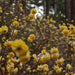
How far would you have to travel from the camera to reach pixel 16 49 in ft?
1.39

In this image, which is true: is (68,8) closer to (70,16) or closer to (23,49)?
(70,16)

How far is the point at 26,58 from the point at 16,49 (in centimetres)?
6

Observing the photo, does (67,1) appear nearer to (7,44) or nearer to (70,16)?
(70,16)

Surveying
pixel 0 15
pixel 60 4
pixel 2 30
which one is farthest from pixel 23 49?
pixel 60 4

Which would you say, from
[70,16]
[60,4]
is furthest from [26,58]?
[60,4]

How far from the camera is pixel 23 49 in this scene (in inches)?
16.9

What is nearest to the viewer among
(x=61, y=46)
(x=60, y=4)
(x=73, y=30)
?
(x=73, y=30)

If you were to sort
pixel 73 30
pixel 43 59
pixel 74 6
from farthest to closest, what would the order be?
pixel 74 6, pixel 73 30, pixel 43 59

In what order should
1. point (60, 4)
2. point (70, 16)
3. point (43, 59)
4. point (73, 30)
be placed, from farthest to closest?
point (60, 4), point (70, 16), point (73, 30), point (43, 59)

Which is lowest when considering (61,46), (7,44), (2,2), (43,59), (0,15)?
(61,46)

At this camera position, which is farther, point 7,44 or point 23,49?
point 7,44

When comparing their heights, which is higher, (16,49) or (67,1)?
(67,1)

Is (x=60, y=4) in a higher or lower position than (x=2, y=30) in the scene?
higher

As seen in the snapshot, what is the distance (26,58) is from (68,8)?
5386 millimetres
